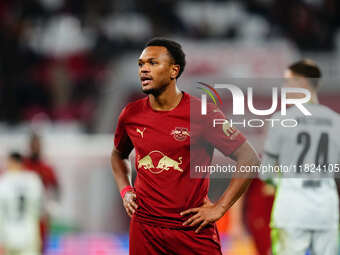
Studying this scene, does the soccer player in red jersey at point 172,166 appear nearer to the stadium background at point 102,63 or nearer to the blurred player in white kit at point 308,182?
the blurred player in white kit at point 308,182

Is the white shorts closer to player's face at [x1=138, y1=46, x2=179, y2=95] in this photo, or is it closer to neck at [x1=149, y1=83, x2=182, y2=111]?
neck at [x1=149, y1=83, x2=182, y2=111]

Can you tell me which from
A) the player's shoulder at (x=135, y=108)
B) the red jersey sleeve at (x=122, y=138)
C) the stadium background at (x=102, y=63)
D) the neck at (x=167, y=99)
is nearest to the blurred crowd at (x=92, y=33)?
the stadium background at (x=102, y=63)

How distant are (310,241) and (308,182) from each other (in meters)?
0.43

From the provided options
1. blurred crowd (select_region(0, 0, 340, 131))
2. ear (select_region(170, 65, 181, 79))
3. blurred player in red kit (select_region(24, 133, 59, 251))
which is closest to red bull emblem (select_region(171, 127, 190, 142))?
ear (select_region(170, 65, 181, 79))

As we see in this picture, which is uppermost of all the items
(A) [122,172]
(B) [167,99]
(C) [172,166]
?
(B) [167,99]

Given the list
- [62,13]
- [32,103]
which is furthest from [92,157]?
[62,13]

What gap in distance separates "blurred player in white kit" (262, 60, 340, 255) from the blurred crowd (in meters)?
9.12

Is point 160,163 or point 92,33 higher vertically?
point 160,163

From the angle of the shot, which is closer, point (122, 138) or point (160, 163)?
point (160, 163)

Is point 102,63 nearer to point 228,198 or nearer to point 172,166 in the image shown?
point 172,166

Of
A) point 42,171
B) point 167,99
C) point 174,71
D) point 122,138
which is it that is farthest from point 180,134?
point 42,171

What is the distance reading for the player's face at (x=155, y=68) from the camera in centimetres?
380

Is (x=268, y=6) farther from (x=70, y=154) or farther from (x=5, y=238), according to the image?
(x=5, y=238)

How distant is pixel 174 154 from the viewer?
3799 millimetres
